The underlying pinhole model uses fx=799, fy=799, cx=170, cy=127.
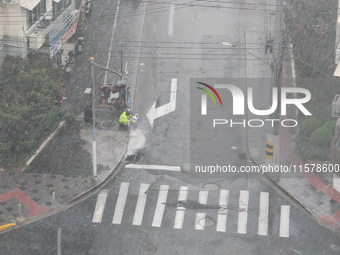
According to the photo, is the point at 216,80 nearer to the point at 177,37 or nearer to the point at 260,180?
the point at 177,37

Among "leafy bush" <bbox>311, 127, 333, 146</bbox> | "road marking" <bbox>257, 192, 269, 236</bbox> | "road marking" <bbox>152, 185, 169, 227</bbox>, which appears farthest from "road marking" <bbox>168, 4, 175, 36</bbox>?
"road marking" <bbox>257, 192, 269, 236</bbox>

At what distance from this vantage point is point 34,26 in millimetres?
51062

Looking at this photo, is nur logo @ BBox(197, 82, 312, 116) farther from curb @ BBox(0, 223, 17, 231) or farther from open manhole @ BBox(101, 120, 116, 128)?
curb @ BBox(0, 223, 17, 231)

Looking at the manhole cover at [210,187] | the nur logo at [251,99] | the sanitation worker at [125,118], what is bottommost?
the manhole cover at [210,187]

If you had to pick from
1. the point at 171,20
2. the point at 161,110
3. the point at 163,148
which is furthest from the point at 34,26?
the point at 163,148

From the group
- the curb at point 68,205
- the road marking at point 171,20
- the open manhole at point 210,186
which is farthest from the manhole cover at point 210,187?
the road marking at point 171,20

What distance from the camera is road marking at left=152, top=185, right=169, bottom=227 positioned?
3925 centimetres

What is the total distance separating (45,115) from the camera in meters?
46.1

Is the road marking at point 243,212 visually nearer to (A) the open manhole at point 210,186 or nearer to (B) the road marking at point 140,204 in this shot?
(A) the open manhole at point 210,186

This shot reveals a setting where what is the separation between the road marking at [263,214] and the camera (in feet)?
126

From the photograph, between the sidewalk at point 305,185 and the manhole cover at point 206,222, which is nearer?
the manhole cover at point 206,222

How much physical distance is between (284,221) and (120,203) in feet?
27.4

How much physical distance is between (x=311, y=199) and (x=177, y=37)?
19975mm

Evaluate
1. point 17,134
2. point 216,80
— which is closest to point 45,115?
point 17,134
